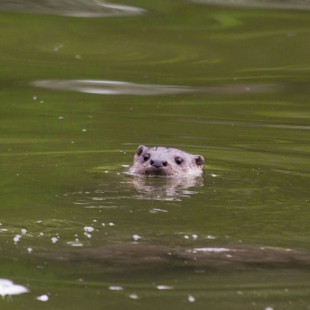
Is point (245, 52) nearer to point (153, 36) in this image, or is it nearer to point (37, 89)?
point (153, 36)

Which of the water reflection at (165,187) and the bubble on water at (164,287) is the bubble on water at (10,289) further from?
the water reflection at (165,187)

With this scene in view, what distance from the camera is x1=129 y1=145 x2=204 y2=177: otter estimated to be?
11109mm

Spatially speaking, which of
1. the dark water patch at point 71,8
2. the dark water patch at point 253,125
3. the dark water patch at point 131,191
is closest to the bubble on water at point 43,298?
the dark water patch at point 131,191

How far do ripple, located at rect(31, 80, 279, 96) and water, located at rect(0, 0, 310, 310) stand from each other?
4 cm

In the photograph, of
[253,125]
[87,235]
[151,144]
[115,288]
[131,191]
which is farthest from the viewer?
[253,125]

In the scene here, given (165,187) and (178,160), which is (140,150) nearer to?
(178,160)

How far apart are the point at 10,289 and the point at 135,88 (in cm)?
963

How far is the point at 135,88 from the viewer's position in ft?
53.6

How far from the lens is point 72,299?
263 inches

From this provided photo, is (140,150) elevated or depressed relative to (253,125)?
elevated

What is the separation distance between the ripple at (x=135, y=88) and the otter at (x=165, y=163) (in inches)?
186

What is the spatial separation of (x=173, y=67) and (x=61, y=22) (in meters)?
2.52

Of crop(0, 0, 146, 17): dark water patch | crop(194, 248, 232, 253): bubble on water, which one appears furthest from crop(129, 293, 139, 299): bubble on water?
crop(0, 0, 146, 17): dark water patch

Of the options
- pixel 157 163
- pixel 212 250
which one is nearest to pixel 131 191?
pixel 157 163
